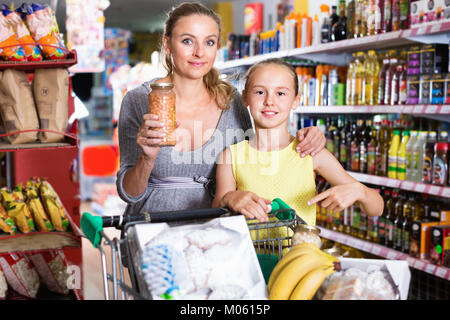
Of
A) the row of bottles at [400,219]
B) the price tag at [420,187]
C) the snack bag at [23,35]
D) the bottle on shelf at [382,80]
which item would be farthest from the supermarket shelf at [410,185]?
the snack bag at [23,35]

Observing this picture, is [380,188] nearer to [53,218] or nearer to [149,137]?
[53,218]

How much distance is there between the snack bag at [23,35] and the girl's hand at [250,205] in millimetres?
1502

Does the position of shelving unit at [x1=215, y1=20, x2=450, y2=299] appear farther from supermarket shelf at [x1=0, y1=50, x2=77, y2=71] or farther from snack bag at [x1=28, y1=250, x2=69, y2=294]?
snack bag at [x1=28, y1=250, x2=69, y2=294]

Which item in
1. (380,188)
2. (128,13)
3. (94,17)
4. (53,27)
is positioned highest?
(128,13)

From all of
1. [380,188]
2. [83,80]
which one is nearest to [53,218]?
[380,188]

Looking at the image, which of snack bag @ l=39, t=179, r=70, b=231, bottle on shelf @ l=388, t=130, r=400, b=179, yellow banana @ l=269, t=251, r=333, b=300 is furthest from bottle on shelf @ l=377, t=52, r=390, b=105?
yellow banana @ l=269, t=251, r=333, b=300

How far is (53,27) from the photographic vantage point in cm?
254

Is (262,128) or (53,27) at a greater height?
(53,27)

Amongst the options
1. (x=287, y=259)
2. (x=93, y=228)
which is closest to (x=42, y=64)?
(x=93, y=228)

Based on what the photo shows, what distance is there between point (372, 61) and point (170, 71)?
82.7 inches

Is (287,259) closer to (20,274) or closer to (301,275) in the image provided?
(301,275)

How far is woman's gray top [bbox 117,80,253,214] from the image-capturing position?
196 centimetres

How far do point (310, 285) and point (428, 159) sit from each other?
95.1 inches

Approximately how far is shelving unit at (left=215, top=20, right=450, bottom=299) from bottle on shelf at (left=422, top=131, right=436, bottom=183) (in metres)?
0.07
